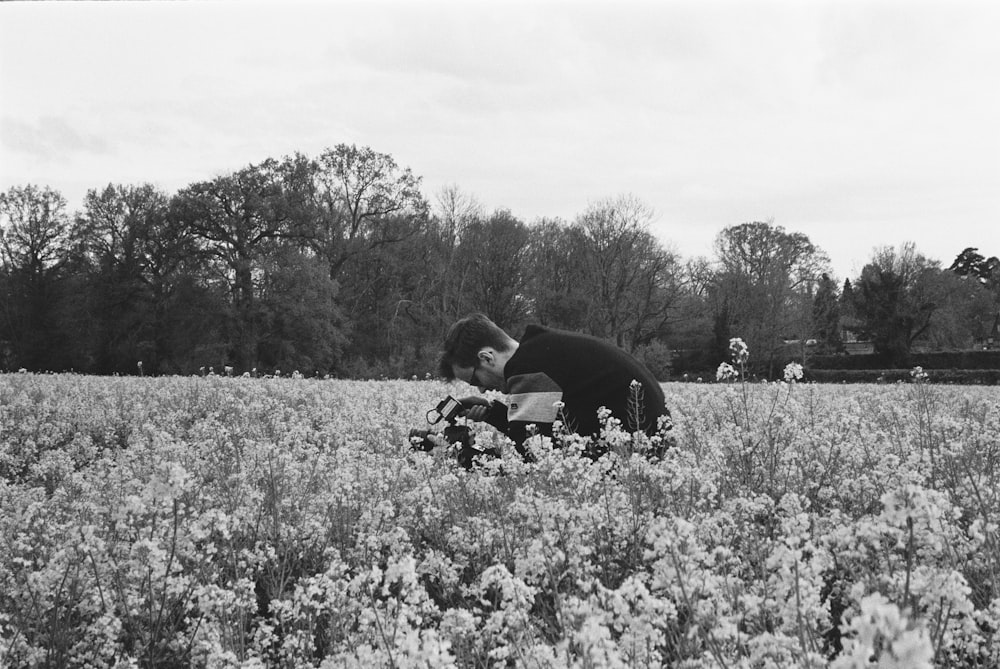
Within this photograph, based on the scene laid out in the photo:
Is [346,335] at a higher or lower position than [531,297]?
lower

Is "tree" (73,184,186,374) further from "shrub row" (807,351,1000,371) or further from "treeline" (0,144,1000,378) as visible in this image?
"shrub row" (807,351,1000,371)

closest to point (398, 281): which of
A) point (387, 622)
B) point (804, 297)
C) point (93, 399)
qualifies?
point (804, 297)

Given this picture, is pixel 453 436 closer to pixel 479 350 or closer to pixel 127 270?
pixel 479 350

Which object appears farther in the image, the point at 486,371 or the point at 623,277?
the point at 623,277

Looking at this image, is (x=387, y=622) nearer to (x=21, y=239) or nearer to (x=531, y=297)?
(x=531, y=297)

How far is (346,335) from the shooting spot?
4309 cm

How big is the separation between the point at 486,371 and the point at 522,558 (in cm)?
376

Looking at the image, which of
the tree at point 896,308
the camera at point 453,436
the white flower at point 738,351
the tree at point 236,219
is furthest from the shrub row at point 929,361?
the camera at point 453,436

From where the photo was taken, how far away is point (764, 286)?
51062mm

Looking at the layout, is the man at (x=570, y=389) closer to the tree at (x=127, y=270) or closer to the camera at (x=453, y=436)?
the camera at (x=453, y=436)

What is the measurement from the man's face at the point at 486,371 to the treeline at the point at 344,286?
2933 centimetres

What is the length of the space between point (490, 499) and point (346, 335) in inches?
1555

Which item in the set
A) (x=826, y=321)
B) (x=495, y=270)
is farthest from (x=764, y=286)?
(x=495, y=270)

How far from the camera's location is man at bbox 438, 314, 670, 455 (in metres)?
5.72
